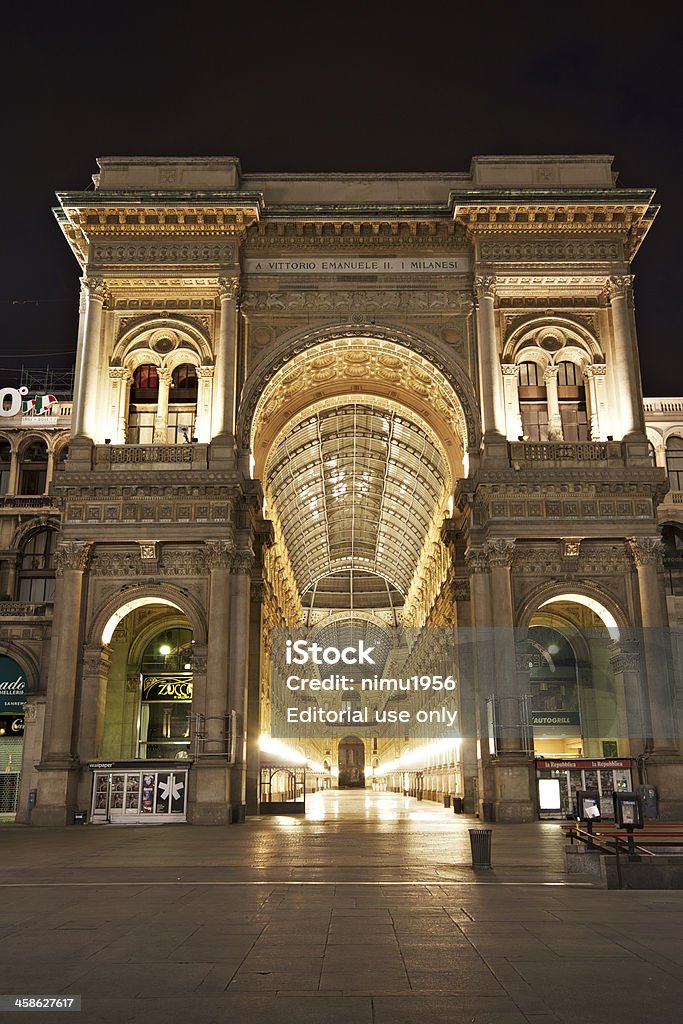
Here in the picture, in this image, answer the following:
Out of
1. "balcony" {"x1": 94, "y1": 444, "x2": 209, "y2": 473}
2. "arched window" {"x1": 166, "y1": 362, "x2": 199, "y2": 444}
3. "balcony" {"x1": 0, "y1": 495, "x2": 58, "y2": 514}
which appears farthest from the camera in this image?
"balcony" {"x1": 0, "y1": 495, "x2": 58, "y2": 514}

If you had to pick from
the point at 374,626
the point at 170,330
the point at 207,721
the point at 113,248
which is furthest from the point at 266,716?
the point at 374,626

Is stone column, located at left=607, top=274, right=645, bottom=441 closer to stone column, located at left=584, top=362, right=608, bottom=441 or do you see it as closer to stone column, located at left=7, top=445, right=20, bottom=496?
stone column, located at left=584, top=362, right=608, bottom=441

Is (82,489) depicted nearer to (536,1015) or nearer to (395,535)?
(536,1015)

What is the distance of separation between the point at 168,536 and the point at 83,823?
10.3 m

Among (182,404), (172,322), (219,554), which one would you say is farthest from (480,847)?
(172,322)

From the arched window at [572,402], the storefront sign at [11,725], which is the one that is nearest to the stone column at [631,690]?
the arched window at [572,402]

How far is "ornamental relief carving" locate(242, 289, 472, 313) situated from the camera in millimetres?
38656

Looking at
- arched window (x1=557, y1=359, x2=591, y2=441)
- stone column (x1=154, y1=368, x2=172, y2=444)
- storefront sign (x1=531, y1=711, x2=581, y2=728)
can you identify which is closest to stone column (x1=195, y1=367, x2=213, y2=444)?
stone column (x1=154, y1=368, x2=172, y2=444)

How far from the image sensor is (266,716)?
42844 millimetres

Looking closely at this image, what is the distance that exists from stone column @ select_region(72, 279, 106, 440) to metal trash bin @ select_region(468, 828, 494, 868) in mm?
24241

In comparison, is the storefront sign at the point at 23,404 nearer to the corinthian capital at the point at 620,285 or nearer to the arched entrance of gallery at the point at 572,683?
the arched entrance of gallery at the point at 572,683

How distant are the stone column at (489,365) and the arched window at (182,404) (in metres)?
11.5

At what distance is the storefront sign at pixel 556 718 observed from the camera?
40853 millimetres

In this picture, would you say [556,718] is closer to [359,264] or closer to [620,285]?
[620,285]
